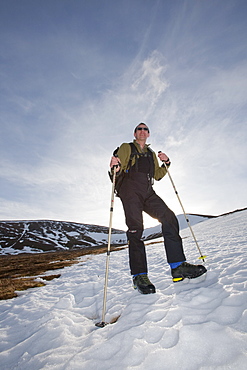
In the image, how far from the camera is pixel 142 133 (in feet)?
17.1

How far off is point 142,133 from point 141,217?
239 centimetres

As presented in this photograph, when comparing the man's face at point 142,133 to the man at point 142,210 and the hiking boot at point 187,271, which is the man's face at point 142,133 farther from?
the hiking boot at point 187,271

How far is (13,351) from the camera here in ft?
9.43

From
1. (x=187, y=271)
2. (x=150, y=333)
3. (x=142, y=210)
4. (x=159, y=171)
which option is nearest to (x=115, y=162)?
(x=142, y=210)

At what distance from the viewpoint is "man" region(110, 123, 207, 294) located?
13.4ft

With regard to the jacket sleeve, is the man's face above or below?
above

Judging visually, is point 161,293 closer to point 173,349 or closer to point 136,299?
point 136,299

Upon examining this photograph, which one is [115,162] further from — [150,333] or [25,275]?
[25,275]

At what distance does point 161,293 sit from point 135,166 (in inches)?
116

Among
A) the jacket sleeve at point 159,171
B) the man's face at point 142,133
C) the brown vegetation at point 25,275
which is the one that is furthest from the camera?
the brown vegetation at point 25,275

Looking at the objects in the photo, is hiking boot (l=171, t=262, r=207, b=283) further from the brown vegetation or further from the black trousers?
the brown vegetation

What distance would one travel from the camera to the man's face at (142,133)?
5.20 metres

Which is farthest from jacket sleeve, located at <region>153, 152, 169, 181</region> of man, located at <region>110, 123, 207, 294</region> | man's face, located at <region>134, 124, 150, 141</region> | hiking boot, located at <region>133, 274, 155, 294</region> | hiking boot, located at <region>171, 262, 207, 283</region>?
hiking boot, located at <region>133, 274, 155, 294</region>

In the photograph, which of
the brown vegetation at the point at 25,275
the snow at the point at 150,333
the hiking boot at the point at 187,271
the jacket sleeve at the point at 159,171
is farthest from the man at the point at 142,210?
the brown vegetation at the point at 25,275
